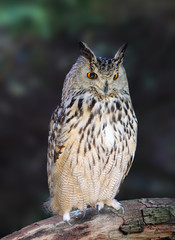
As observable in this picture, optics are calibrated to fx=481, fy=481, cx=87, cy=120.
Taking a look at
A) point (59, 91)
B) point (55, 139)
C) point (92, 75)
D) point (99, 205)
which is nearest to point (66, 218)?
point (99, 205)

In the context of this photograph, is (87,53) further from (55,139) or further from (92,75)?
(55,139)

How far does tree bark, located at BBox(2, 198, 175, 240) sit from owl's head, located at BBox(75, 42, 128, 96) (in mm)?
647

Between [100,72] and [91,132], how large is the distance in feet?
1.04

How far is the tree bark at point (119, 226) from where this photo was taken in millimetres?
2354

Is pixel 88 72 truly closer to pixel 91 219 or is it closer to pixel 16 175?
pixel 91 219

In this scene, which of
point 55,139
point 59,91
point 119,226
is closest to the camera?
point 119,226

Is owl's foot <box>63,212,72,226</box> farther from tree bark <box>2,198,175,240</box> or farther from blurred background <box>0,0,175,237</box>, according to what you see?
blurred background <box>0,0,175,237</box>

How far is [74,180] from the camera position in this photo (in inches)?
103

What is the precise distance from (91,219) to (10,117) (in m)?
1.89

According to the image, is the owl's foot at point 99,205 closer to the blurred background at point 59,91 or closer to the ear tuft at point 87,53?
the ear tuft at point 87,53

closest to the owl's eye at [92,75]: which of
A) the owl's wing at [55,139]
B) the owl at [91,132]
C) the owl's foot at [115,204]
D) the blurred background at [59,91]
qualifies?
the owl at [91,132]

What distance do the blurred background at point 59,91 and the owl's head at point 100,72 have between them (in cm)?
147

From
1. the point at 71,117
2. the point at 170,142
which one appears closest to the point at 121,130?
the point at 71,117

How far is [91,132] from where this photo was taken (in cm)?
252
